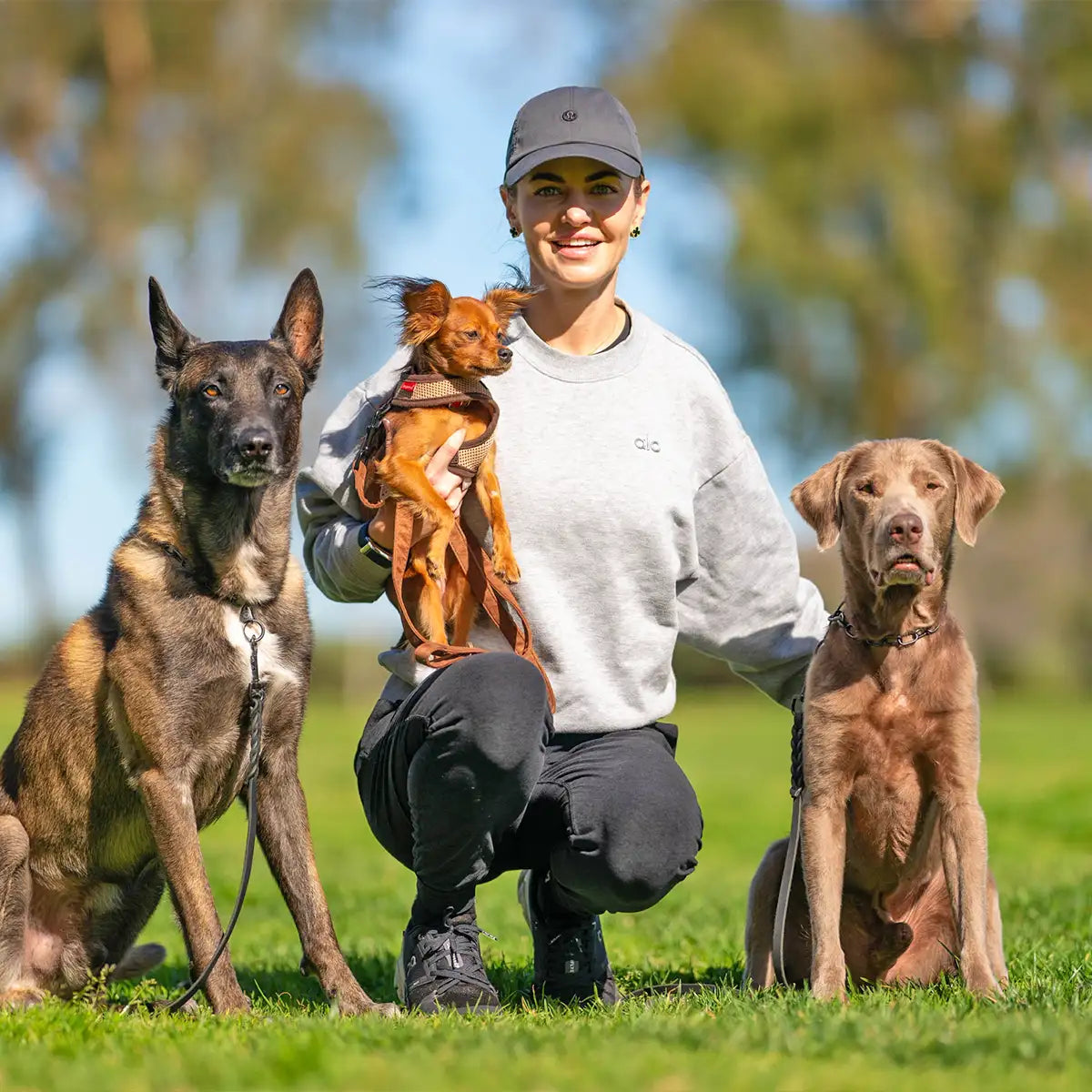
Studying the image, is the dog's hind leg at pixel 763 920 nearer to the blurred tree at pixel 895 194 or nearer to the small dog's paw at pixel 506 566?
the small dog's paw at pixel 506 566

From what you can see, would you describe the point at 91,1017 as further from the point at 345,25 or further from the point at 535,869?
the point at 345,25

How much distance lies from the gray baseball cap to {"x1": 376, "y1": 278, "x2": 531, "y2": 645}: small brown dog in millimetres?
499

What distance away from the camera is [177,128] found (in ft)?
96.5

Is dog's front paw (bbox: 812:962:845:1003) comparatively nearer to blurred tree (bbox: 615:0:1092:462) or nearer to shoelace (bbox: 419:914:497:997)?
shoelace (bbox: 419:914:497:997)

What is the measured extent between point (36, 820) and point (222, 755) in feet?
2.28

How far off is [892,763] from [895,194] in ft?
80.3

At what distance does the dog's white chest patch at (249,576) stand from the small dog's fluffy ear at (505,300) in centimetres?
106

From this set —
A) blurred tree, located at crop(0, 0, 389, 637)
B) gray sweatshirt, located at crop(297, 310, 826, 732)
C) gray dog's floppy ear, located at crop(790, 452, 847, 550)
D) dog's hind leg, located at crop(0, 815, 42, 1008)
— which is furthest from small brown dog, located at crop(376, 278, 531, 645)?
blurred tree, located at crop(0, 0, 389, 637)

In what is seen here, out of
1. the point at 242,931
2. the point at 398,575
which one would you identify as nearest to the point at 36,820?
the point at 398,575

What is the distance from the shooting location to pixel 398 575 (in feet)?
14.5

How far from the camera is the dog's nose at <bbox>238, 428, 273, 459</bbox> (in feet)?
14.6

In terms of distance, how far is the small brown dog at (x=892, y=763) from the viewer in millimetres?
4414

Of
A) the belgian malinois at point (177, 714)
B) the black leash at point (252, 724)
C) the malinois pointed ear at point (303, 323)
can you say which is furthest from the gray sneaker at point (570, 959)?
the malinois pointed ear at point (303, 323)

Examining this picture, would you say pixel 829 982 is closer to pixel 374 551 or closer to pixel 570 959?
pixel 570 959
